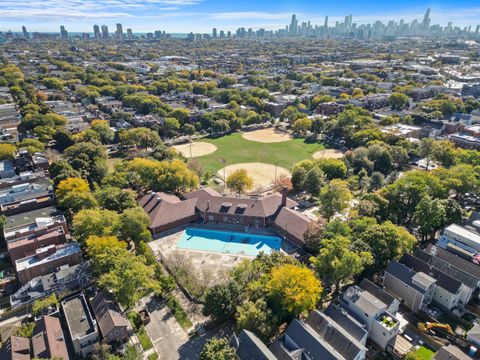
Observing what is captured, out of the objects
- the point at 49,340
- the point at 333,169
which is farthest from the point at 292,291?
the point at 333,169

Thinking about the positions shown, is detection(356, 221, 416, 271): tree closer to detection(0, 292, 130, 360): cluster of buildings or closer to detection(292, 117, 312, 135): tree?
detection(0, 292, 130, 360): cluster of buildings

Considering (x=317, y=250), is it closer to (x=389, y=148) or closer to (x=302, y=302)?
(x=302, y=302)

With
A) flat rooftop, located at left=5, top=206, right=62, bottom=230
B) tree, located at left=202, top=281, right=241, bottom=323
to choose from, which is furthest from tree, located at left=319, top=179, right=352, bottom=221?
flat rooftop, located at left=5, top=206, right=62, bottom=230

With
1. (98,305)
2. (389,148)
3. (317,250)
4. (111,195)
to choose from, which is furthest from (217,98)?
(98,305)

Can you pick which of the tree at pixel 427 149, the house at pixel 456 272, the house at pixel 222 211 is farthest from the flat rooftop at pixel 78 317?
the tree at pixel 427 149

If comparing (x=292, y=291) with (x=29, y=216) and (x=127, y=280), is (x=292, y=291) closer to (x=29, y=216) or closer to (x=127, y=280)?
(x=127, y=280)
